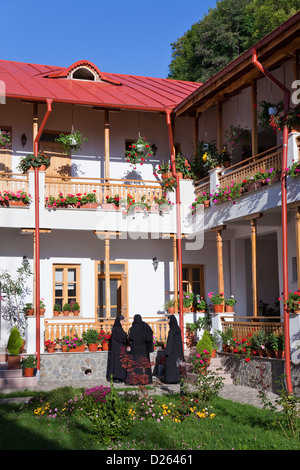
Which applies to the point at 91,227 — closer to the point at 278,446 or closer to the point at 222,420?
the point at 222,420

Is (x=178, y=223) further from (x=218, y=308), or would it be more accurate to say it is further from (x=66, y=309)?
(x=66, y=309)

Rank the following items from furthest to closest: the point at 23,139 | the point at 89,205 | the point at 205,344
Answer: the point at 23,139, the point at 89,205, the point at 205,344

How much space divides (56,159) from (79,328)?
529cm

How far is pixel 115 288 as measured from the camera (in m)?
18.1

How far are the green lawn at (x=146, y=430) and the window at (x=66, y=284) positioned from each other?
7.08 meters

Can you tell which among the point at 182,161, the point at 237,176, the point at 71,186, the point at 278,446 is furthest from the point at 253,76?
the point at 278,446

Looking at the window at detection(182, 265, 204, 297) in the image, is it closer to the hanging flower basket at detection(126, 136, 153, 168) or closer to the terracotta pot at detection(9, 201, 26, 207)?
the hanging flower basket at detection(126, 136, 153, 168)

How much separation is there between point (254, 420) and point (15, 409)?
3992mm

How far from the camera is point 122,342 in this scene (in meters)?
14.1

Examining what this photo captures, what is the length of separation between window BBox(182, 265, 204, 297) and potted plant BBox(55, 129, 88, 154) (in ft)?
16.3

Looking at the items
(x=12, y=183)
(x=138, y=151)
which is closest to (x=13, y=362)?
(x=12, y=183)

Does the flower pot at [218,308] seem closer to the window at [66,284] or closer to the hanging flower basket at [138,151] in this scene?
the window at [66,284]

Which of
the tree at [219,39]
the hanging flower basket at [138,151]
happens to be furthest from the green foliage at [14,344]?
the tree at [219,39]

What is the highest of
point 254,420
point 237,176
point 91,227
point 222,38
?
point 222,38
